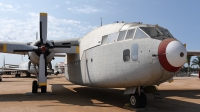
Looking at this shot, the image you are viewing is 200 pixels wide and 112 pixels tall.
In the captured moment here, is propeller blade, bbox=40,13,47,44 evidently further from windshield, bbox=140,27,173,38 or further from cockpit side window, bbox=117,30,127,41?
windshield, bbox=140,27,173,38

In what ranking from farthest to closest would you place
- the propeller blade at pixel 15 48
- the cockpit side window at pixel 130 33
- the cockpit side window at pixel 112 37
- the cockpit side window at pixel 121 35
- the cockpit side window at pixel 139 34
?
the propeller blade at pixel 15 48 → the cockpit side window at pixel 112 37 → the cockpit side window at pixel 121 35 → the cockpit side window at pixel 130 33 → the cockpit side window at pixel 139 34

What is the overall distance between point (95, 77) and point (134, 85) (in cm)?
270

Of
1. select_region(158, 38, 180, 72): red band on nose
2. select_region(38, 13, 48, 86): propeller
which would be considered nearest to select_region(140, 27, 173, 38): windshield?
select_region(158, 38, 180, 72): red band on nose

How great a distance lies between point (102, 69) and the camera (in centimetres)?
955

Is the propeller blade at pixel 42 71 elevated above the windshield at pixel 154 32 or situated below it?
below

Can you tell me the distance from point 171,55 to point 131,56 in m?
1.62

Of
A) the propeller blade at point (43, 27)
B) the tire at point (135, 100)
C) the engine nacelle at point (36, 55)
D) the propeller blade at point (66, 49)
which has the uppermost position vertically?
the propeller blade at point (43, 27)

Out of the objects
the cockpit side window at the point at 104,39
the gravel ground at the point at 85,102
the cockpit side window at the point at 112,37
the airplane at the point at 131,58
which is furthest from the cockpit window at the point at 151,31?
the gravel ground at the point at 85,102

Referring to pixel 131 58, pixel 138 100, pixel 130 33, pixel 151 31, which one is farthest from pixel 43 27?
pixel 138 100

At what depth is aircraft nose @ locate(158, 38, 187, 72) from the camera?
6.80 metres

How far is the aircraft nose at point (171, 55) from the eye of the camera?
22.3 ft

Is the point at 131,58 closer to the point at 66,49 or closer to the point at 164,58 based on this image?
the point at 164,58

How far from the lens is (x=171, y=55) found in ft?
22.2

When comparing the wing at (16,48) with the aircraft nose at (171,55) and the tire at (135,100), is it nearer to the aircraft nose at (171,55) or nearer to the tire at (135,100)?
the tire at (135,100)
